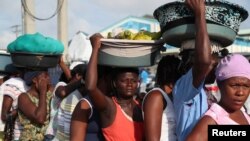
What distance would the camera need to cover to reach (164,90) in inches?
104

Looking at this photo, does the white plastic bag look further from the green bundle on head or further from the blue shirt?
the blue shirt

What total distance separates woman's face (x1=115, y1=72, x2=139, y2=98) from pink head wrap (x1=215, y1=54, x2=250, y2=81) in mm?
681

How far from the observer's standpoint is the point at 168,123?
2.53 meters

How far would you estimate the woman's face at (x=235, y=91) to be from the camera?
2105mm

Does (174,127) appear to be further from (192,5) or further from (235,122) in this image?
(192,5)

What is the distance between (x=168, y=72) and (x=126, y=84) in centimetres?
27

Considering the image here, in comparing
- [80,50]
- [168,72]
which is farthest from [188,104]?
[80,50]

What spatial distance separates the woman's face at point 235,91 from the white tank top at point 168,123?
0.46m

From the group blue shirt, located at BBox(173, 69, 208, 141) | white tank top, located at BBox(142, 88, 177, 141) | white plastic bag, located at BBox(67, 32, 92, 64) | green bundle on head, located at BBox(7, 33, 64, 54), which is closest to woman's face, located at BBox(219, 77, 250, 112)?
blue shirt, located at BBox(173, 69, 208, 141)

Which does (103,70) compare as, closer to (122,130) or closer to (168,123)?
(122,130)

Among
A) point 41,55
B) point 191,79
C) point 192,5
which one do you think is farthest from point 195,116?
point 41,55

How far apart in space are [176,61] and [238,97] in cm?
64

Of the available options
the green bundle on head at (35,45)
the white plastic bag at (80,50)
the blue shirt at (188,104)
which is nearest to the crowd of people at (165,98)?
the blue shirt at (188,104)

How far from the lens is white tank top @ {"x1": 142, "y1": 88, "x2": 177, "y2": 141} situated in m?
2.51
